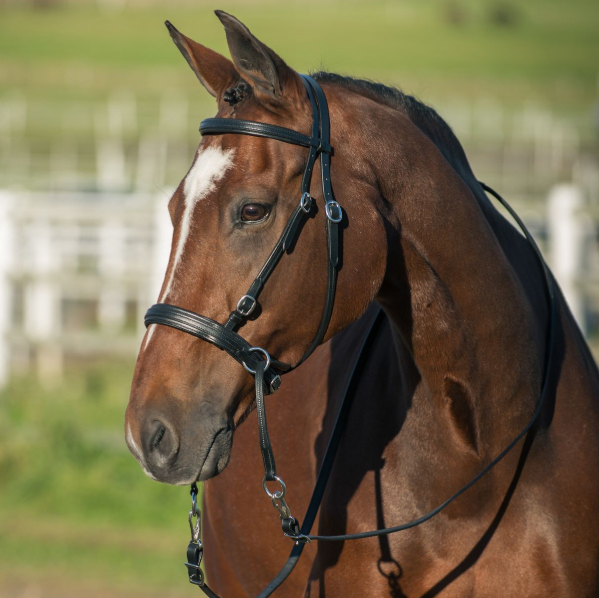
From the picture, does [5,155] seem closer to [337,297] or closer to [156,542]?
[156,542]

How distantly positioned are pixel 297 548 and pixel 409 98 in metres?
1.27

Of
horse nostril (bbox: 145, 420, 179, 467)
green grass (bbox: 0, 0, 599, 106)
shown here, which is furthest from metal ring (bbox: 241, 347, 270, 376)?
green grass (bbox: 0, 0, 599, 106)

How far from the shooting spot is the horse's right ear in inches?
83.6

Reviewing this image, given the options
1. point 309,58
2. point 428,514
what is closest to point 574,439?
point 428,514

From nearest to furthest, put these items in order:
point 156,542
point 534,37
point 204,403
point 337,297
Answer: point 204,403, point 337,297, point 156,542, point 534,37

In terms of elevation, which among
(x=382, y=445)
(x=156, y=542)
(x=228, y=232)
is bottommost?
(x=156, y=542)

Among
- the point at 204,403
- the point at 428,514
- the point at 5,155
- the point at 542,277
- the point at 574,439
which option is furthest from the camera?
the point at 5,155

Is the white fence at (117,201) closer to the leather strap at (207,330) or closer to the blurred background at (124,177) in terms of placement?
the blurred background at (124,177)

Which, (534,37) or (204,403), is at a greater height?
(534,37)

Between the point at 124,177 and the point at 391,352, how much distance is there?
18.8 meters

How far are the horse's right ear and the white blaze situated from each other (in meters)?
0.24

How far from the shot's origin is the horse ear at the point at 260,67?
195 cm

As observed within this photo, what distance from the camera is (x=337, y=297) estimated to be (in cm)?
207

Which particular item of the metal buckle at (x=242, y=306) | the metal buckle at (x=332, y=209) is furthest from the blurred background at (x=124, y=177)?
the metal buckle at (x=242, y=306)
